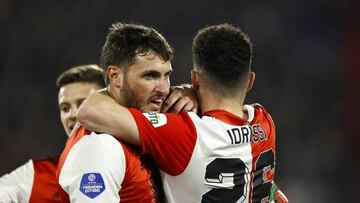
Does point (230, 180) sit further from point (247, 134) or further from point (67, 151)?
point (67, 151)

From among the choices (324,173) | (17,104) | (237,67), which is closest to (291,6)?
(324,173)

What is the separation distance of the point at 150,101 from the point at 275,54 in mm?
4363

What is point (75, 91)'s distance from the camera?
11.0 ft

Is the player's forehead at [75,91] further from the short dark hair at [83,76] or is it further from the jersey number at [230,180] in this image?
the jersey number at [230,180]

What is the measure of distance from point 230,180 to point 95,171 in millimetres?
522

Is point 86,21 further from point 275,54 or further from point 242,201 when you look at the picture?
point 242,201

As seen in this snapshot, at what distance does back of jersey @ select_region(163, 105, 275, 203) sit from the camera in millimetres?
2051

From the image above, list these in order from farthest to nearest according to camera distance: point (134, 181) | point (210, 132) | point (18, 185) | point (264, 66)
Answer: point (264, 66) → point (18, 185) → point (210, 132) → point (134, 181)

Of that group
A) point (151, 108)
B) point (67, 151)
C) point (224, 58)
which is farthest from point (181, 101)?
point (67, 151)

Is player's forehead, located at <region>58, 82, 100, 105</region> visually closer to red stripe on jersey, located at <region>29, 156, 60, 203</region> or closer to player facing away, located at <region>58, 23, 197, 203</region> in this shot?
red stripe on jersey, located at <region>29, 156, 60, 203</region>

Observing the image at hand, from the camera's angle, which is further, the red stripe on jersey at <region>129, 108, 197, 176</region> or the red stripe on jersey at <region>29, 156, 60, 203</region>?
the red stripe on jersey at <region>29, 156, 60, 203</region>

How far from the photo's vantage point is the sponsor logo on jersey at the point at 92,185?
1854 mm

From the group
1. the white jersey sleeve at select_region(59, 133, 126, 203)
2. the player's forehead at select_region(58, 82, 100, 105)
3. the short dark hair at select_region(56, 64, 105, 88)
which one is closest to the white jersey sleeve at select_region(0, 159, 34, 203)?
the player's forehead at select_region(58, 82, 100, 105)

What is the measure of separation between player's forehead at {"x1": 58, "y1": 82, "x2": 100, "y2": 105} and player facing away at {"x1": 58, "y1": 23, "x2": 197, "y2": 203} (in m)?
1.16
